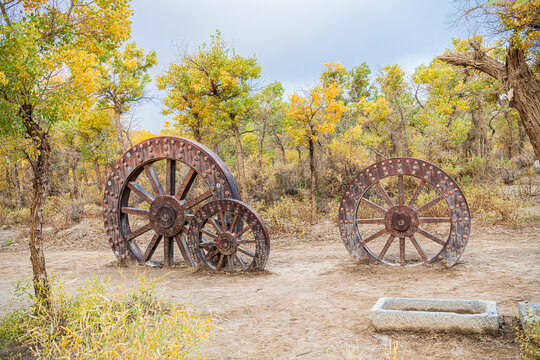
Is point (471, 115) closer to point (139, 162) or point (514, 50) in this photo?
point (514, 50)

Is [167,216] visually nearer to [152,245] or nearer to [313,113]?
[152,245]

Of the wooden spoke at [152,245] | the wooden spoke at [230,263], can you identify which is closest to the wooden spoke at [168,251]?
the wooden spoke at [152,245]

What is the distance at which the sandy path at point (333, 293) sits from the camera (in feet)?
12.6

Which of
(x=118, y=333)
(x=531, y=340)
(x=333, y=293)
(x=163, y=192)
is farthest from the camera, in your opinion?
(x=163, y=192)

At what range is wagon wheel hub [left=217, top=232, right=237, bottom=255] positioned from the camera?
7.35m

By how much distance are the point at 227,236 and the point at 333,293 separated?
2359 mm

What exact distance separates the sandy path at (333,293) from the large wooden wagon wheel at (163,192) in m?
0.56

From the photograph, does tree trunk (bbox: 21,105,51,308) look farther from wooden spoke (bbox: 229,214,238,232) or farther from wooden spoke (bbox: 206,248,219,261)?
wooden spoke (bbox: 229,214,238,232)

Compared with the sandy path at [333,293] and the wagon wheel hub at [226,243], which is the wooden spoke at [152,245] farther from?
the wagon wheel hub at [226,243]

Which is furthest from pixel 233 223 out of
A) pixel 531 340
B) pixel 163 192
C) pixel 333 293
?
pixel 531 340

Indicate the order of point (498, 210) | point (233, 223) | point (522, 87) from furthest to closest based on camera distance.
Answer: point (498, 210) < point (522, 87) < point (233, 223)

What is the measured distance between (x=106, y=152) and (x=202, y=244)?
18.9m

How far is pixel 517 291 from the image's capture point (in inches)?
210

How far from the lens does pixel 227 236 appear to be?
24.2ft
